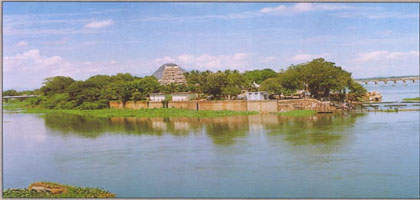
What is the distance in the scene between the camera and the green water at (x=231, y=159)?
25.7 feet

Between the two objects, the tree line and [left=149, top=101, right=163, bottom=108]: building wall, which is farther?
[left=149, top=101, right=163, bottom=108]: building wall

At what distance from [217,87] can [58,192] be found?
13798mm

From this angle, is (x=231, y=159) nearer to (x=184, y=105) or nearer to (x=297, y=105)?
(x=297, y=105)

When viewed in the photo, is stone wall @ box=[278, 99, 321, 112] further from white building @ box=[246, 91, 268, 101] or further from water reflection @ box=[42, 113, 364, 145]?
water reflection @ box=[42, 113, 364, 145]

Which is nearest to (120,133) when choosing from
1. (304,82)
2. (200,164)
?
(200,164)

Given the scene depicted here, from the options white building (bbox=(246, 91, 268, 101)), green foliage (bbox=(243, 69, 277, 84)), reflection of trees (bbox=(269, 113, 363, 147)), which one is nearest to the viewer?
reflection of trees (bbox=(269, 113, 363, 147))

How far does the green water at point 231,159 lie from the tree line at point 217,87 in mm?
4969

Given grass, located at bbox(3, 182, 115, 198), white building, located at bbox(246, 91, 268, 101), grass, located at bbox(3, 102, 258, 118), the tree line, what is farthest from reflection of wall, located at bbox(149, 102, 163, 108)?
grass, located at bbox(3, 182, 115, 198)

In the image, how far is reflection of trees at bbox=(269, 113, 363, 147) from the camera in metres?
11.4

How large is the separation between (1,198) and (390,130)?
32.4ft

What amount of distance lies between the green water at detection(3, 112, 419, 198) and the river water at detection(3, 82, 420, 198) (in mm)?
19

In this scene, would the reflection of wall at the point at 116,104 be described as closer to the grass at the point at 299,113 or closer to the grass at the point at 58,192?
the grass at the point at 299,113

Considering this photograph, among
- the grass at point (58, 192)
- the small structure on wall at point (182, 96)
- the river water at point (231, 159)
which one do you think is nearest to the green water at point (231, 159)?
the river water at point (231, 159)

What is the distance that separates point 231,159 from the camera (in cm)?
961
